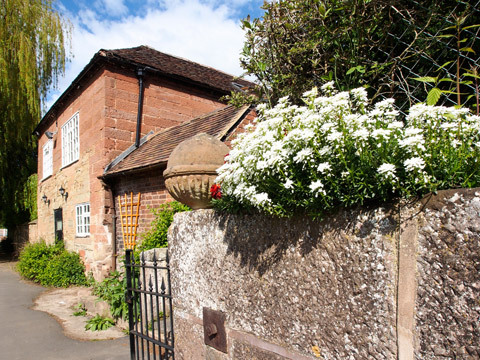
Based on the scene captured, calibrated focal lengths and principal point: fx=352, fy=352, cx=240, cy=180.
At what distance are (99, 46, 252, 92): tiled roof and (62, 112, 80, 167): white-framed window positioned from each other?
2.92m

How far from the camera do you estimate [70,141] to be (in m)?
12.0

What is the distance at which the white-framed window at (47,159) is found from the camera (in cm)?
1419

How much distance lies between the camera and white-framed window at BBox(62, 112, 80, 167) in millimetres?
11371

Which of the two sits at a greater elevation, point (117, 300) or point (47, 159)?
point (47, 159)

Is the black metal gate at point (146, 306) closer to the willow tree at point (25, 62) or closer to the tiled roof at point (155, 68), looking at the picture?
the tiled roof at point (155, 68)

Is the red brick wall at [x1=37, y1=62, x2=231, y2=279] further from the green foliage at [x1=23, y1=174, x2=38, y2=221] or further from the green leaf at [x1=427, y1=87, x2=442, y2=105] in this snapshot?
the green leaf at [x1=427, y1=87, x2=442, y2=105]

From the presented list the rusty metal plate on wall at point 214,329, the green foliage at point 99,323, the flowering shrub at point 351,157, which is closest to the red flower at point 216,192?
the flowering shrub at point 351,157

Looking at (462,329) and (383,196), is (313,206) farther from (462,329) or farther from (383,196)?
(462,329)

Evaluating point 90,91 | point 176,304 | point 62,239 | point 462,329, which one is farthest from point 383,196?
point 62,239

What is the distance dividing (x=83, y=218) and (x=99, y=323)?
4890 millimetres

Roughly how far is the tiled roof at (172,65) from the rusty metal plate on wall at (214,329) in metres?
8.60

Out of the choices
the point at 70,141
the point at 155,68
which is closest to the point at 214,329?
the point at 155,68

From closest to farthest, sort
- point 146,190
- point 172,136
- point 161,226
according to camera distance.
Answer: point 161,226
point 146,190
point 172,136

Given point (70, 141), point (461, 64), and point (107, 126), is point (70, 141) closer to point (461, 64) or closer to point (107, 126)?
point (107, 126)
